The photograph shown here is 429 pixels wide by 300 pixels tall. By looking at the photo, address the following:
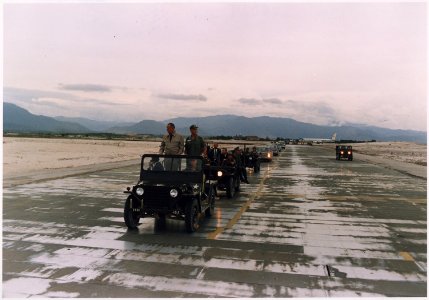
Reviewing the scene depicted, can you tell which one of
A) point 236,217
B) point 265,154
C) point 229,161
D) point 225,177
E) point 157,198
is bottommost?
point 236,217

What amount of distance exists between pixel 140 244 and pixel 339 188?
1150cm

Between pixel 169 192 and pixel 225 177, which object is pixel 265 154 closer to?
pixel 225 177

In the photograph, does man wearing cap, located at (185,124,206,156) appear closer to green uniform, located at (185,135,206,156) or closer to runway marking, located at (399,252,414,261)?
green uniform, located at (185,135,206,156)

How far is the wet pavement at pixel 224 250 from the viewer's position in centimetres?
555

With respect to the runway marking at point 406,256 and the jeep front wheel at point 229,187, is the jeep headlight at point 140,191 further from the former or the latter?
the jeep front wheel at point 229,187

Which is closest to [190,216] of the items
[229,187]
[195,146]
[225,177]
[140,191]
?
[140,191]

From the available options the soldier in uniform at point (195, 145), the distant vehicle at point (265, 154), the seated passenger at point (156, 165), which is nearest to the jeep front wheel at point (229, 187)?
the soldier in uniform at point (195, 145)

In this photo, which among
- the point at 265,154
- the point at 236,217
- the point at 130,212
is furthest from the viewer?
the point at 265,154

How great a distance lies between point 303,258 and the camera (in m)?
6.95

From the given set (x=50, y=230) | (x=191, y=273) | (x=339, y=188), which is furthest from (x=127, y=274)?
(x=339, y=188)

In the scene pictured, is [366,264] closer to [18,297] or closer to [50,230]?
[18,297]

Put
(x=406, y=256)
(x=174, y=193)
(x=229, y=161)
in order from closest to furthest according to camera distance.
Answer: (x=406, y=256), (x=174, y=193), (x=229, y=161)

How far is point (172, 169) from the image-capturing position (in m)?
9.47

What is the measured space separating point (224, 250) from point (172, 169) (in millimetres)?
2776
